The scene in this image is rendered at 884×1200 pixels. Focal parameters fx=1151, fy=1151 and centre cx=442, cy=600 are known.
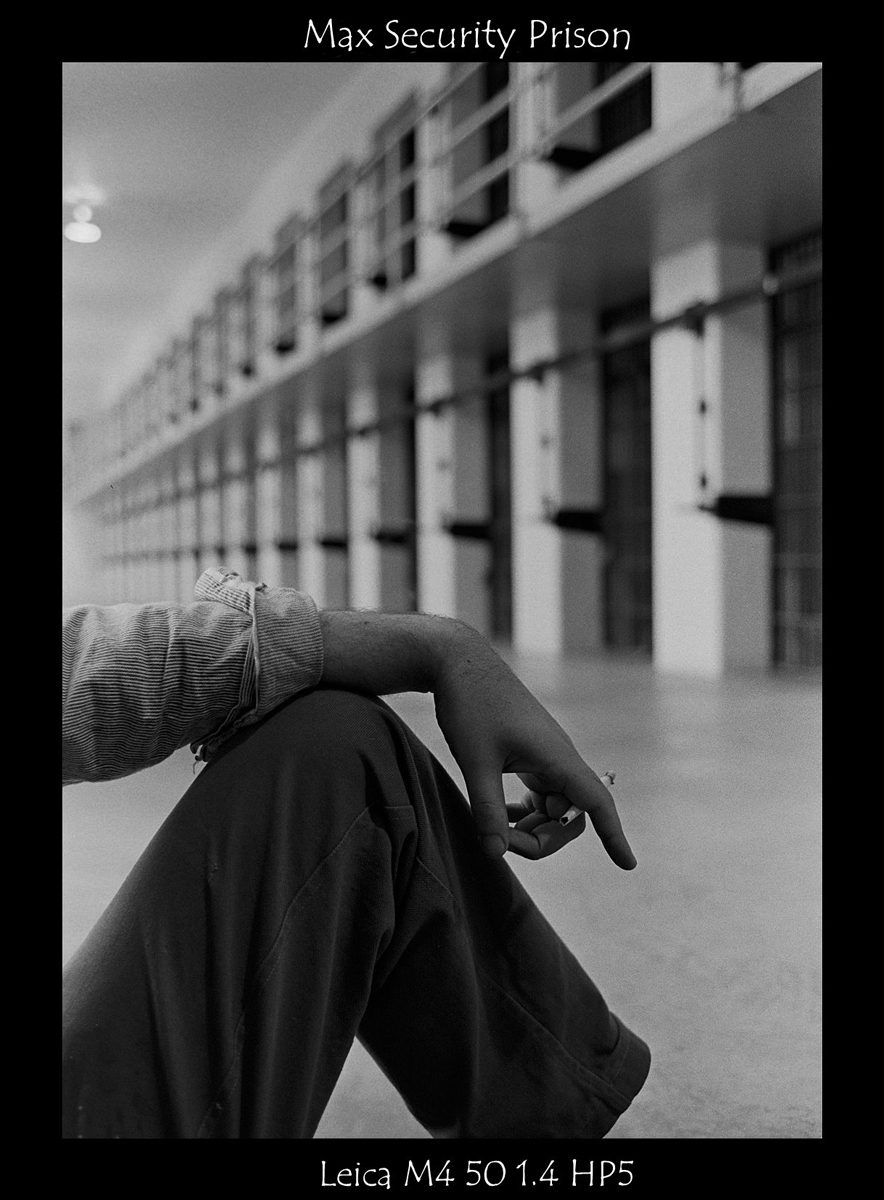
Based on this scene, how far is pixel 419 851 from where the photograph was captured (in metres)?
0.49

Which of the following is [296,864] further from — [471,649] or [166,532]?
[166,532]

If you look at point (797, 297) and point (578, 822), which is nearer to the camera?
point (578, 822)

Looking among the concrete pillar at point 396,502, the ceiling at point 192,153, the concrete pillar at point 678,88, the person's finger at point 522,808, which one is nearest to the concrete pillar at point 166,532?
the ceiling at point 192,153

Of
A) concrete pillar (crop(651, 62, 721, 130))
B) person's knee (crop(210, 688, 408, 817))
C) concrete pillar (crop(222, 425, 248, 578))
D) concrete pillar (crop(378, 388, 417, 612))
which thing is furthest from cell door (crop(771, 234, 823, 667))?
concrete pillar (crop(222, 425, 248, 578))

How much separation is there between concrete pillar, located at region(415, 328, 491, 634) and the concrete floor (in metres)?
3.13

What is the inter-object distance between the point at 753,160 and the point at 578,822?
2.46 metres

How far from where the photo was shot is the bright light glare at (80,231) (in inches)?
25.8

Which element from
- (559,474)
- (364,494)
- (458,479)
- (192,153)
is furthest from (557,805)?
(364,494)

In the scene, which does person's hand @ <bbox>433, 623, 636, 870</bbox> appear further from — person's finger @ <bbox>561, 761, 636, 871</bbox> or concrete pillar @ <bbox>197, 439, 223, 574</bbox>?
concrete pillar @ <bbox>197, 439, 223, 574</bbox>

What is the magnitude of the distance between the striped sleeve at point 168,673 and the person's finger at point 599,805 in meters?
0.12

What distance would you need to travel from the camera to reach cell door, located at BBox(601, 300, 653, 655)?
4.07 m

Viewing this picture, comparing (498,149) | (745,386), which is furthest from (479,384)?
(745,386)
